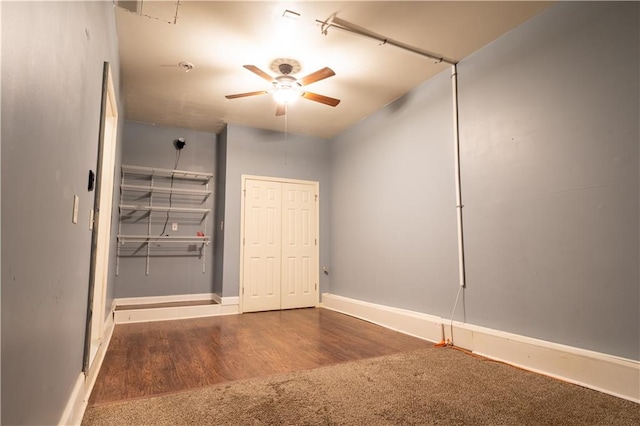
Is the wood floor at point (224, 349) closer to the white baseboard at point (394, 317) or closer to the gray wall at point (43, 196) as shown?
the white baseboard at point (394, 317)

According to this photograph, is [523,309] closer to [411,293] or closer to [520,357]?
[520,357]

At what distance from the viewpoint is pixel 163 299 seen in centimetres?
541

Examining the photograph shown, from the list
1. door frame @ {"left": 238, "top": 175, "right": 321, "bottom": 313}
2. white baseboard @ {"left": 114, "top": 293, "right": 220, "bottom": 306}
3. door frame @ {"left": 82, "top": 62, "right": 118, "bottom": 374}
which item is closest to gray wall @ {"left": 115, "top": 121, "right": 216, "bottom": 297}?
white baseboard @ {"left": 114, "top": 293, "right": 220, "bottom": 306}

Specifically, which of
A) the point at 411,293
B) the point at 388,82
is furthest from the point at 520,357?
the point at 388,82

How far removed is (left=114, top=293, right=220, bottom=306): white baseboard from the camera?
5.17m

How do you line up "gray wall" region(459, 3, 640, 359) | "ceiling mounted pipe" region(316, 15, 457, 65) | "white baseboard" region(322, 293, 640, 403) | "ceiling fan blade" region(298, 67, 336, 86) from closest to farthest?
"white baseboard" region(322, 293, 640, 403), "gray wall" region(459, 3, 640, 359), "ceiling mounted pipe" region(316, 15, 457, 65), "ceiling fan blade" region(298, 67, 336, 86)

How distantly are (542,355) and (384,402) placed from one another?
4.80 feet

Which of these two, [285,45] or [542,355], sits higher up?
[285,45]

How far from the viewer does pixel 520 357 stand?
9.35 feet

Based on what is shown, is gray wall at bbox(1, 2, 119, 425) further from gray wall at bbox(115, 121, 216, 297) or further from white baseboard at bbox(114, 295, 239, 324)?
gray wall at bbox(115, 121, 216, 297)

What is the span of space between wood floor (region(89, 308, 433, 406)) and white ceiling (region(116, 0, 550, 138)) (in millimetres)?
2971

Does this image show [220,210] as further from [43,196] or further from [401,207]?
[43,196]

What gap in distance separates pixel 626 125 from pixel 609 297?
1.21 metres

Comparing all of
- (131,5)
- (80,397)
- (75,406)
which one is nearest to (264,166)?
(131,5)
